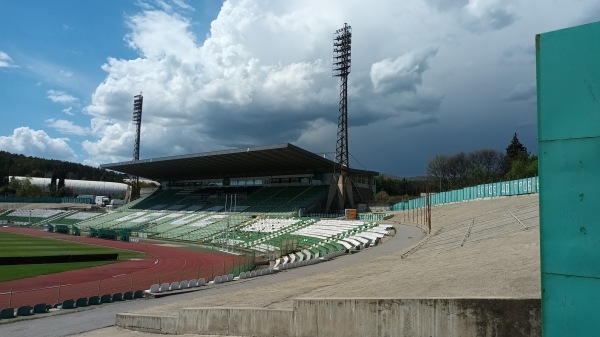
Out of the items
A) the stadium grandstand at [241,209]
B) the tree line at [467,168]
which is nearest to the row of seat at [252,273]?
the stadium grandstand at [241,209]

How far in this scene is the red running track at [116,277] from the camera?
22188mm

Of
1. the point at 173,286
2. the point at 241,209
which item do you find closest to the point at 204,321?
the point at 173,286

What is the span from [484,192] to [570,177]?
150 ft

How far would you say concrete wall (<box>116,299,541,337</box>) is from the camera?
5.91m

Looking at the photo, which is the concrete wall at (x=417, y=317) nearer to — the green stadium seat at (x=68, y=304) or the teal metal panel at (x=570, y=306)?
the teal metal panel at (x=570, y=306)

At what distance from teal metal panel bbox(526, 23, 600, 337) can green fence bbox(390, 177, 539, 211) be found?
1293 inches

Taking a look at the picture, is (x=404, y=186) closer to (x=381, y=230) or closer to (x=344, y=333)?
(x=381, y=230)

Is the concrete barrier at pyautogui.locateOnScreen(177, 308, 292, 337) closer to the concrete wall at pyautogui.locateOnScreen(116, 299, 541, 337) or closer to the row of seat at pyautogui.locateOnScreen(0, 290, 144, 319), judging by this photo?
the concrete wall at pyautogui.locateOnScreen(116, 299, 541, 337)

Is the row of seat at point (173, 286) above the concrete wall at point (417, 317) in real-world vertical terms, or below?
below

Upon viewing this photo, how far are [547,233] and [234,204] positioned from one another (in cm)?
6823

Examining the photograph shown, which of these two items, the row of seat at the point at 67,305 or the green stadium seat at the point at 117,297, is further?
the green stadium seat at the point at 117,297

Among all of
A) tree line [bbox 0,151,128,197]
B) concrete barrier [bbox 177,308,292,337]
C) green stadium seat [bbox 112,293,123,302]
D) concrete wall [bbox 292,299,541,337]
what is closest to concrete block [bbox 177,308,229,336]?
concrete barrier [bbox 177,308,292,337]

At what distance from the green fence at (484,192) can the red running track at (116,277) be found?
25.7m

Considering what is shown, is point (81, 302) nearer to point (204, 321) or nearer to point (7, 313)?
point (7, 313)
